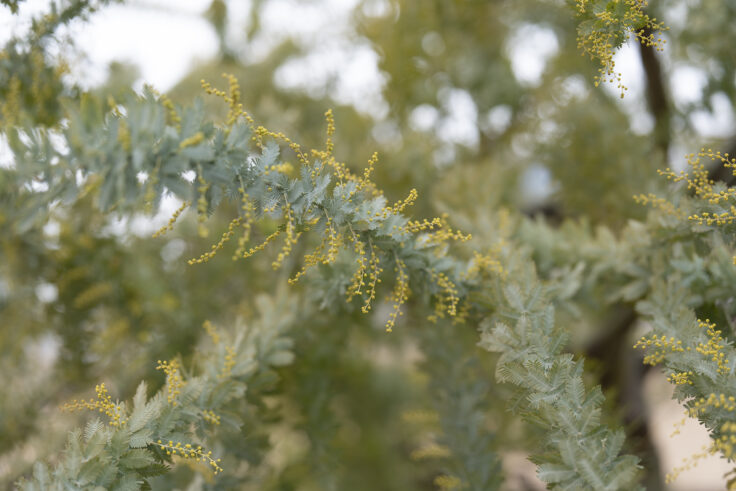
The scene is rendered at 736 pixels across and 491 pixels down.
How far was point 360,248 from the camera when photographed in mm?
616

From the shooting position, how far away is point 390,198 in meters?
1.15

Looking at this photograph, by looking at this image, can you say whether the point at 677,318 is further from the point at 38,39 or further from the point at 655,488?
the point at 38,39

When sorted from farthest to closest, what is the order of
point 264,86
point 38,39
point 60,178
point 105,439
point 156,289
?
point 264,86, point 156,289, point 38,39, point 105,439, point 60,178

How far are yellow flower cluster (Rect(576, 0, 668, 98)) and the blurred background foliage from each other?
0.32 meters

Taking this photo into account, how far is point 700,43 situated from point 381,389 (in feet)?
3.73

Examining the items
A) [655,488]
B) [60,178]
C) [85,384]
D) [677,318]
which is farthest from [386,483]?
[60,178]

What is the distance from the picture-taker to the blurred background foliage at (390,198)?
96cm

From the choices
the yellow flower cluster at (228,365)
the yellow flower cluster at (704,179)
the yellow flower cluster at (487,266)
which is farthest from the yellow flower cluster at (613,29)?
the yellow flower cluster at (228,365)

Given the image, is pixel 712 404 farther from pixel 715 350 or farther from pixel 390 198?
pixel 390 198

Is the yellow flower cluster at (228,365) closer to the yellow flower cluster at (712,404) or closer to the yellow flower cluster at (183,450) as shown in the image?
the yellow flower cluster at (183,450)

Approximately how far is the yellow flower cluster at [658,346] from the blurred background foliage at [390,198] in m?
0.20

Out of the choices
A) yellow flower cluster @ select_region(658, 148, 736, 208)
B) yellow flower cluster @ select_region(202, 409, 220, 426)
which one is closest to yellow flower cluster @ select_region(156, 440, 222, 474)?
yellow flower cluster @ select_region(202, 409, 220, 426)

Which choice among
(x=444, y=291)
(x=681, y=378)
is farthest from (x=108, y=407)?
(x=681, y=378)

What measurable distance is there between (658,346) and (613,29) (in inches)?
14.6
